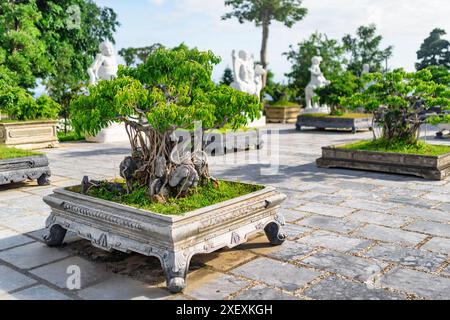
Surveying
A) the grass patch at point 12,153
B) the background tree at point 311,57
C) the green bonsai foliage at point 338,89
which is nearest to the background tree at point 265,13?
the background tree at point 311,57

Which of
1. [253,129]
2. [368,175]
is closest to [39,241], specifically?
[368,175]

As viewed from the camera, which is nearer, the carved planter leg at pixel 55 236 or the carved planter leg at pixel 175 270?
the carved planter leg at pixel 175 270

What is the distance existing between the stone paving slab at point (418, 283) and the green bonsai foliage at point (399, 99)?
484cm

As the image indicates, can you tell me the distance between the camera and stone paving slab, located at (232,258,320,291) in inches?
136

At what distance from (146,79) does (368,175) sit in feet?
16.0

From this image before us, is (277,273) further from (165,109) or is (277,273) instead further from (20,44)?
(20,44)

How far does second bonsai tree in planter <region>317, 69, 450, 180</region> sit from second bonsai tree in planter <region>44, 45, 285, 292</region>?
4.21m

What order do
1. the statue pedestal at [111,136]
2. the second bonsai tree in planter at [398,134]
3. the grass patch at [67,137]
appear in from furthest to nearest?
1. the grass patch at [67,137]
2. the statue pedestal at [111,136]
3. the second bonsai tree in planter at [398,134]

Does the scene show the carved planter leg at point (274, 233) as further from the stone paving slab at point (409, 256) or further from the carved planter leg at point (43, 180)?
the carved planter leg at point (43, 180)

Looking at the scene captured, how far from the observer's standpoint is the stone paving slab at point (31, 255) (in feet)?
12.7

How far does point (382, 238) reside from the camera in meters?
4.48

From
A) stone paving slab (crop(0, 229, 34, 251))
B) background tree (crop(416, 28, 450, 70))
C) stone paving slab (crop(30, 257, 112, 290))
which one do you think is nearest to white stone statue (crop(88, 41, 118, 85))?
stone paving slab (crop(0, 229, 34, 251))

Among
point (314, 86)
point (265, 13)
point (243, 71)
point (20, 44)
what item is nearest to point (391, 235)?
point (20, 44)

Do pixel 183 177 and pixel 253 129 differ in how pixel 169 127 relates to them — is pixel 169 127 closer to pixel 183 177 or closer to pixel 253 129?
pixel 183 177
